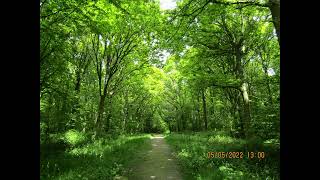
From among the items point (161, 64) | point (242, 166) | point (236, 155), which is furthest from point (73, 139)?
point (242, 166)

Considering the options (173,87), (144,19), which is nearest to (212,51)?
(144,19)

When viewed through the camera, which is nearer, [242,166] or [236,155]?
[242,166]

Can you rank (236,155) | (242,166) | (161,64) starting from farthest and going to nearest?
1. (161,64)
2. (236,155)
3. (242,166)

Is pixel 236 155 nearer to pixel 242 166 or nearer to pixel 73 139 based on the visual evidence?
pixel 242 166

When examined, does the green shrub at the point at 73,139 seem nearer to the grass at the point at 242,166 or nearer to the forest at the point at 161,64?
the forest at the point at 161,64

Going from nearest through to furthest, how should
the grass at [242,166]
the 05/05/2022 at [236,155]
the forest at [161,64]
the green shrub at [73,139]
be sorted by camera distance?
1. the grass at [242,166]
2. the forest at [161,64]
3. the 05/05/2022 at [236,155]
4. the green shrub at [73,139]

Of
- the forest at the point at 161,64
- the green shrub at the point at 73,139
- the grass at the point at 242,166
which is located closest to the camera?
the grass at the point at 242,166

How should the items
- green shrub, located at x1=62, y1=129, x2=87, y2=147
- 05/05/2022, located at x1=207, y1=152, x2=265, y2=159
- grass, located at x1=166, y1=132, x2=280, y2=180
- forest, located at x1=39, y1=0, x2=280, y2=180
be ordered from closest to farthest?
grass, located at x1=166, y1=132, x2=280, y2=180
forest, located at x1=39, y1=0, x2=280, y2=180
05/05/2022, located at x1=207, y1=152, x2=265, y2=159
green shrub, located at x1=62, y1=129, x2=87, y2=147

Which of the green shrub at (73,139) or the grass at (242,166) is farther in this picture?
the green shrub at (73,139)

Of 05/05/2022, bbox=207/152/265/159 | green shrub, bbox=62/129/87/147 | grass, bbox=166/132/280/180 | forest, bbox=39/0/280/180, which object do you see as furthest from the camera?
green shrub, bbox=62/129/87/147

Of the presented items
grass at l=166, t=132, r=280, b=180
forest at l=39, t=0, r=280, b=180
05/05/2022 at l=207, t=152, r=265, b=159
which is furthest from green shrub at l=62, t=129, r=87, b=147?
05/05/2022 at l=207, t=152, r=265, b=159

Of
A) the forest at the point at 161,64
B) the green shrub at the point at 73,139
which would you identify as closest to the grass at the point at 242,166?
the forest at the point at 161,64

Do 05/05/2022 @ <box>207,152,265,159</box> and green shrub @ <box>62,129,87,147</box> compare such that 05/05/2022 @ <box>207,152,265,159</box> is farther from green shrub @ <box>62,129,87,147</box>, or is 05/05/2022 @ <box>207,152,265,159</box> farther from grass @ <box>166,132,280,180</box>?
green shrub @ <box>62,129,87,147</box>

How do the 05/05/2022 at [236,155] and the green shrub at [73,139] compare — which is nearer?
the 05/05/2022 at [236,155]
